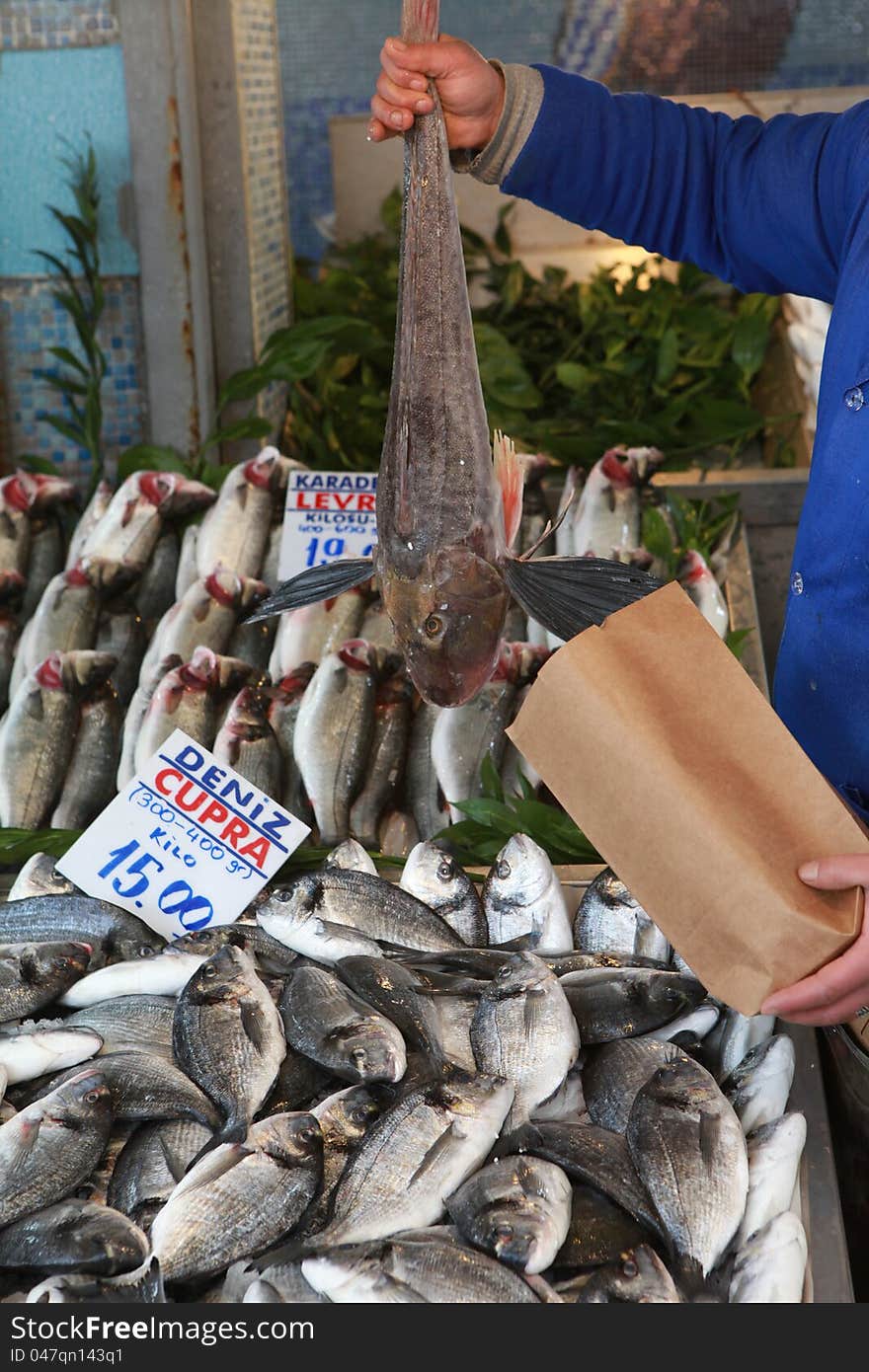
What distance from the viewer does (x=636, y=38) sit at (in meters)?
6.06

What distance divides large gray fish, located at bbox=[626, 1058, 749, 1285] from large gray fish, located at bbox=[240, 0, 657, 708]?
26.0 inches

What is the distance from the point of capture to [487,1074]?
6.33 ft

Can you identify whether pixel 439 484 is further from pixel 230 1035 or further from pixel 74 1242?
pixel 74 1242

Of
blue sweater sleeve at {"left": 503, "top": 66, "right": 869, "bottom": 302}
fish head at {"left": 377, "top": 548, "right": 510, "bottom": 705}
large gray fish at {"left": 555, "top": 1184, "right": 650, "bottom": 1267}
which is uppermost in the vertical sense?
blue sweater sleeve at {"left": 503, "top": 66, "right": 869, "bottom": 302}

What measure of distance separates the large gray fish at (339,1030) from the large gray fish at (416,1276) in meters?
0.32

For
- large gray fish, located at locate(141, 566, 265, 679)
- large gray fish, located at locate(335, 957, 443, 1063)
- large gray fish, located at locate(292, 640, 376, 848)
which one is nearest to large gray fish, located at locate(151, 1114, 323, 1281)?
large gray fish, located at locate(335, 957, 443, 1063)

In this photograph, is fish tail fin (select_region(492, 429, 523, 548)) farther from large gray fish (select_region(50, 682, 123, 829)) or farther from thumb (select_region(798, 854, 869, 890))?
large gray fish (select_region(50, 682, 123, 829))

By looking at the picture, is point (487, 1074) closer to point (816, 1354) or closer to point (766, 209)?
point (816, 1354)

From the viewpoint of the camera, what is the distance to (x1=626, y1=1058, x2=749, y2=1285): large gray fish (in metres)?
1.70

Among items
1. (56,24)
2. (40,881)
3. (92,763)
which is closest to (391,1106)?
(40,881)

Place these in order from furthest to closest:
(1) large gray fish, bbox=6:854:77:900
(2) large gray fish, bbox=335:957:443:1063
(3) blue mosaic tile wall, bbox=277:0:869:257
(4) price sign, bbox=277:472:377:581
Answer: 1. (3) blue mosaic tile wall, bbox=277:0:869:257
2. (4) price sign, bbox=277:472:377:581
3. (1) large gray fish, bbox=6:854:77:900
4. (2) large gray fish, bbox=335:957:443:1063

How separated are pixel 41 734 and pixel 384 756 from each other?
0.83 metres

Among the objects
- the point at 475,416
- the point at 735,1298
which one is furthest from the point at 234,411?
the point at 735,1298

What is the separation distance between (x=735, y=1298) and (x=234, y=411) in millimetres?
3662
